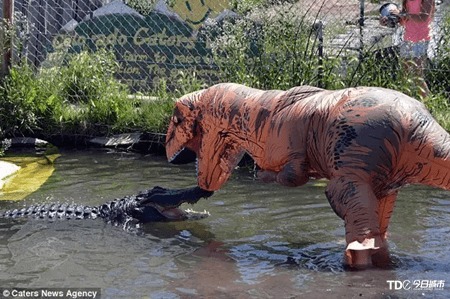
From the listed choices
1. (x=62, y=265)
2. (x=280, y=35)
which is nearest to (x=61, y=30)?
(x=280, y=35)

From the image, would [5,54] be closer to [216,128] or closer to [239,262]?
[216,128]

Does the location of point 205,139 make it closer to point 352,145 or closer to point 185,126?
point 185,126

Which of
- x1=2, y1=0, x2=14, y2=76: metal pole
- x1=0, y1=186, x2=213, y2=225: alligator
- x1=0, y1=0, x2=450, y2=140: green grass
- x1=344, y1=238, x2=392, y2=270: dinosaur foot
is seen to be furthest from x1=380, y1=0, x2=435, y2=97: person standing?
x1=2, y1=0, x2=14, y2=76: metal pole

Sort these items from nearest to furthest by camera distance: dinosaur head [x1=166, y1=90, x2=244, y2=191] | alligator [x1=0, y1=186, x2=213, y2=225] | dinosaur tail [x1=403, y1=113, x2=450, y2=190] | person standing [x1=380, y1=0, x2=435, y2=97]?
dinosaur tail [x1=403, y1=113, x2=450, y2=190], dinosaur head [x1=166, y1=90, x2=244, y2=191], alligator [x1=0, y1=186, x2=213, y2=225], person standing [x1=380, y1=0, x2=435, y2=97]

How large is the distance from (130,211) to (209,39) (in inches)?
136

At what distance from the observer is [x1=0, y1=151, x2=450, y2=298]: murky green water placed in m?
4.56

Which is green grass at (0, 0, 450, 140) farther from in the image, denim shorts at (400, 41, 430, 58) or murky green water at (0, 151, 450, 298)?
murky green water at (0, 151, 450, 298)

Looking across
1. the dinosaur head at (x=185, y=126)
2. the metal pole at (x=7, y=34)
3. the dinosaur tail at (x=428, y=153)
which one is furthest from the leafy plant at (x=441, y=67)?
the metal pole at (x=7, y=34)

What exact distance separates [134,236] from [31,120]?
3503mm

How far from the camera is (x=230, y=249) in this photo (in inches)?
212

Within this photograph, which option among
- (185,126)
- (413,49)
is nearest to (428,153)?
(185,126)

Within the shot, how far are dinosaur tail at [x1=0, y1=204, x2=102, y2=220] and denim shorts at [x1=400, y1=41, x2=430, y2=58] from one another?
11.9 feet

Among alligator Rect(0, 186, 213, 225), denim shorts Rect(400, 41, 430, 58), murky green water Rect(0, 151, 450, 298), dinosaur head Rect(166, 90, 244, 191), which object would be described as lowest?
murky green water Rect(0, 151, 450, 298)

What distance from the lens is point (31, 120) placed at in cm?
882
